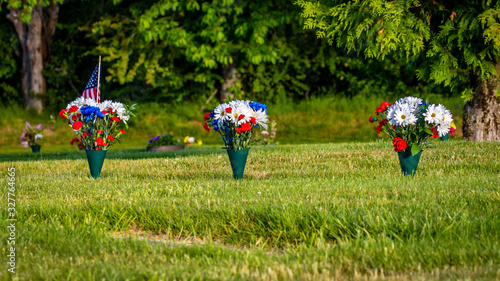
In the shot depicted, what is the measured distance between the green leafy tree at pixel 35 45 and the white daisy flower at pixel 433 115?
59.4 feet

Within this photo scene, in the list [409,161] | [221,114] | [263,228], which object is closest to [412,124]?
[409,161]

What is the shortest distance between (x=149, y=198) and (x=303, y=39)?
647 inches

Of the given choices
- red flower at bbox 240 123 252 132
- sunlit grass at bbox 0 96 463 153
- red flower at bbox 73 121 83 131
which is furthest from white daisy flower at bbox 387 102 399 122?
sunlit grass at bbox 0 96 463 153

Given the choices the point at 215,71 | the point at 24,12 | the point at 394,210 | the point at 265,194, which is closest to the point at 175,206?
the point at 265,194

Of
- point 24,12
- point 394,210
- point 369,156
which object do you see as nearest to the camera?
point 394,210

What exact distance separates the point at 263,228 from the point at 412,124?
10.3 feet

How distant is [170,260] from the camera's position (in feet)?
12.5

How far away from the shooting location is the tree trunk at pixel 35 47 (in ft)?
67.8

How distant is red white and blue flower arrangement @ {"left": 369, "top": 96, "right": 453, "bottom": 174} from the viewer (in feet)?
21.2

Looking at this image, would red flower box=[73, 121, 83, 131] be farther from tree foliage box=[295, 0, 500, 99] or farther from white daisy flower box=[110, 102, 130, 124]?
tree foliage box=[295, 0, 500, 99]

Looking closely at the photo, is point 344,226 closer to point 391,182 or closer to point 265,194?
point 265,194

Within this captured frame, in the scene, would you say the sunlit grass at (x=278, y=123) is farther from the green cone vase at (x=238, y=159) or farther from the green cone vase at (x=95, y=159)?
the green cone vase at (x=238, y=159)

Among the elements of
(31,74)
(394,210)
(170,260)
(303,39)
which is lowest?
(170,260)

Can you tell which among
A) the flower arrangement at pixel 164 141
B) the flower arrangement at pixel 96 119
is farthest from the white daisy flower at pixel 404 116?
the flower arrangement at pixel 164 141
